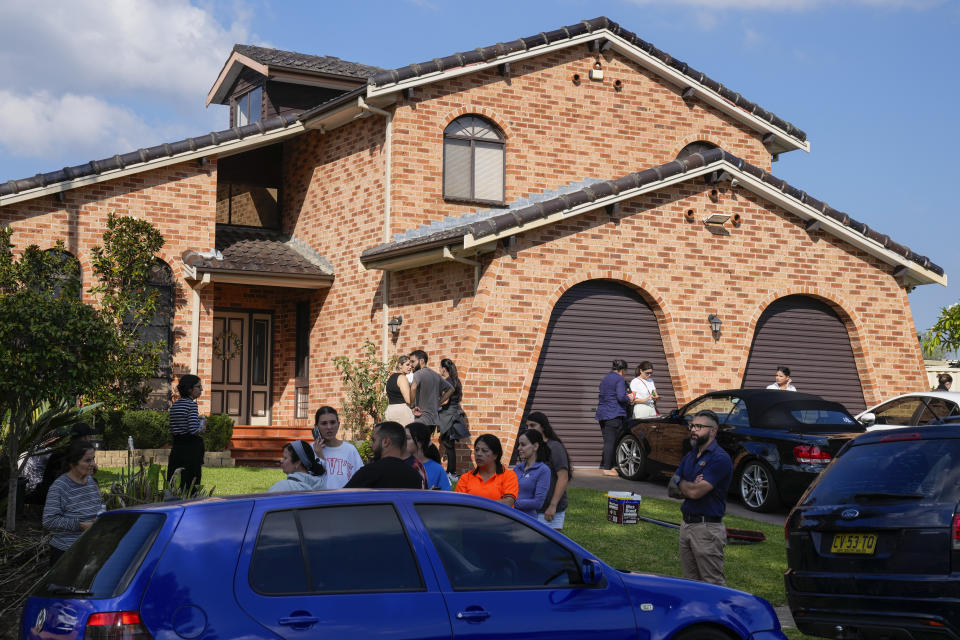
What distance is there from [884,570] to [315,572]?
11.5 ft

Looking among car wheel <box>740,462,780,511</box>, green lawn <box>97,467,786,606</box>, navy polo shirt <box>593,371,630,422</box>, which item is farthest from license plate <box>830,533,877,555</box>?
navy polo shirt <box>593,371,630,422</box>

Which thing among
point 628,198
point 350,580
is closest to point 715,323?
point 628,198

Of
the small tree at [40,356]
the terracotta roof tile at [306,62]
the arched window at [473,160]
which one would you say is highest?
the terracotta roof tile at [306,62]

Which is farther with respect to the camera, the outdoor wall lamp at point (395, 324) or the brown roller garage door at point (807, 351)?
the outdoor wall lamp at point (395, 324)

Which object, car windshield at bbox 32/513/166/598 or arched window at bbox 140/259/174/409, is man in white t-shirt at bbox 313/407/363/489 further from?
arched window at bbox 140/259/174/409

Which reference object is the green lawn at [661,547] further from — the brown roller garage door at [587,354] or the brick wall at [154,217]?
the brick wall at [154,217]

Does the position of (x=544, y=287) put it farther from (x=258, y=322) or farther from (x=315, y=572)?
(x=315, y=572)

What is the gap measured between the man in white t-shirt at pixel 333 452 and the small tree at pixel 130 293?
35.5 feet

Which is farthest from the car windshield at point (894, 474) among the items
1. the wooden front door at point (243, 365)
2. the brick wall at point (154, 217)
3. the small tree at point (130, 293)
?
the wooden front door at point (243, 365)

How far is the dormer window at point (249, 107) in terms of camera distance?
2411cm

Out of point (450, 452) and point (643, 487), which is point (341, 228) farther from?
point (643, 487)

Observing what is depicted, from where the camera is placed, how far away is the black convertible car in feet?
42.3

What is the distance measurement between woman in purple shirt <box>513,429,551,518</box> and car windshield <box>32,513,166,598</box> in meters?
3.80

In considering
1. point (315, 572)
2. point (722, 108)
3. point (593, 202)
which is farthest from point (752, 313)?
point (315, 572)
